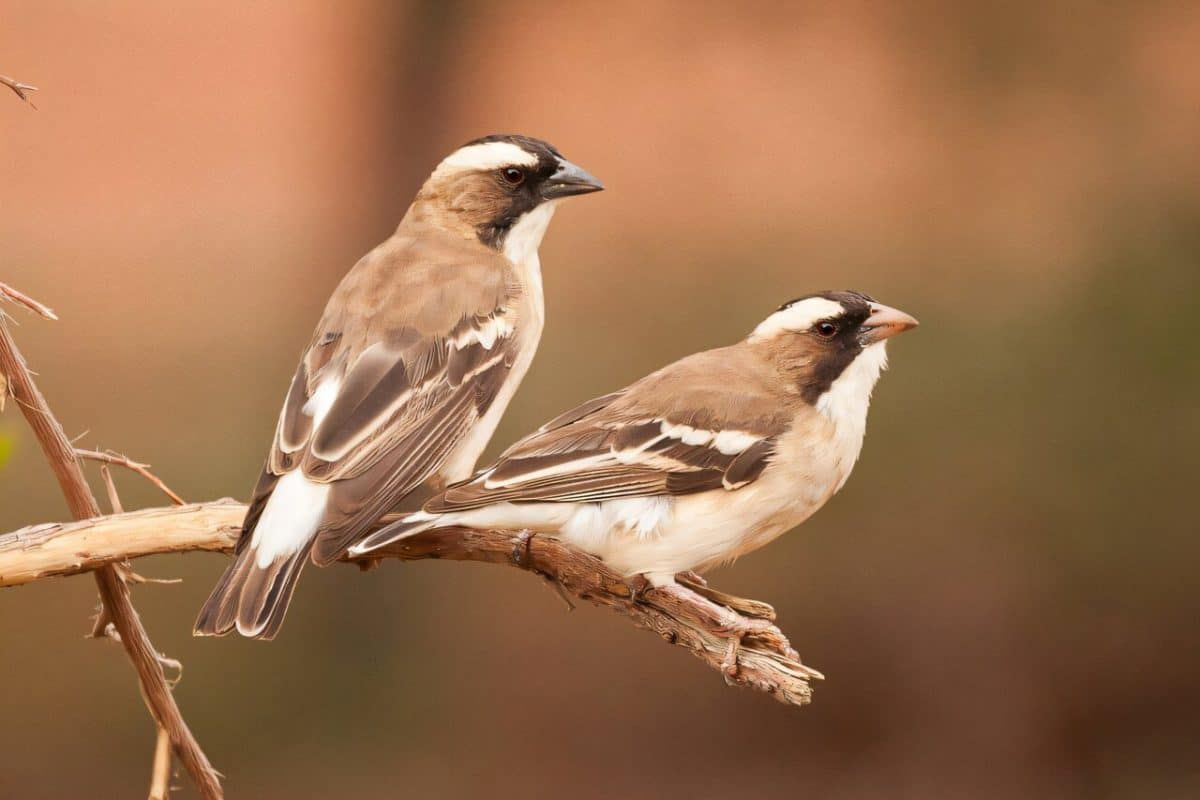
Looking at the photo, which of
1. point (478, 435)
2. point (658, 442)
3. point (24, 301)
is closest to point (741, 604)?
point (658, 442)

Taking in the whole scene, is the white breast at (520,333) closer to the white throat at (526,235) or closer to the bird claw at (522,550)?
the white throat at (526,235)

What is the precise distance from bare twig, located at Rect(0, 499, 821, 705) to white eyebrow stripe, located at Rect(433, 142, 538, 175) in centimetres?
104

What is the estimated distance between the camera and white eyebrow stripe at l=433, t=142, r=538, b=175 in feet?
11.9

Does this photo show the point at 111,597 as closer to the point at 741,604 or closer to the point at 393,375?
the point at 393,375

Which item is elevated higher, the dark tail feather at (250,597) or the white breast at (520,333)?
the white breast at (520,333)

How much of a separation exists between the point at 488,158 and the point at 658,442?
0.92 meters

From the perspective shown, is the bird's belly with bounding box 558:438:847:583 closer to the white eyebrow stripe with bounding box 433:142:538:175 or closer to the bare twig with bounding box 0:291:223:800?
the white eyebrow stripe with bounding box 433:142:538:175

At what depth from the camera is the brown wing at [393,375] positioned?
118 inches

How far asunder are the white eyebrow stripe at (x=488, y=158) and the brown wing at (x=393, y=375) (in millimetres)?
214

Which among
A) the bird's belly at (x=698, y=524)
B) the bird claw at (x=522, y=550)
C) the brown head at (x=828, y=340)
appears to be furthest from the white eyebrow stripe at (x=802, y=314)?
the bird claw at (x=522, y=550)

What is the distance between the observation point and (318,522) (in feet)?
9.32

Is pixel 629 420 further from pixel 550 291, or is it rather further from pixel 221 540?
pixel 550 291

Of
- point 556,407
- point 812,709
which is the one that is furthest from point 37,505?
point 812,709

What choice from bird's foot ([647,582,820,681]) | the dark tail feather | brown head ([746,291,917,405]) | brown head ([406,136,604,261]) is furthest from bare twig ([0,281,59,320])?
brown head ([746,291,917,405])
